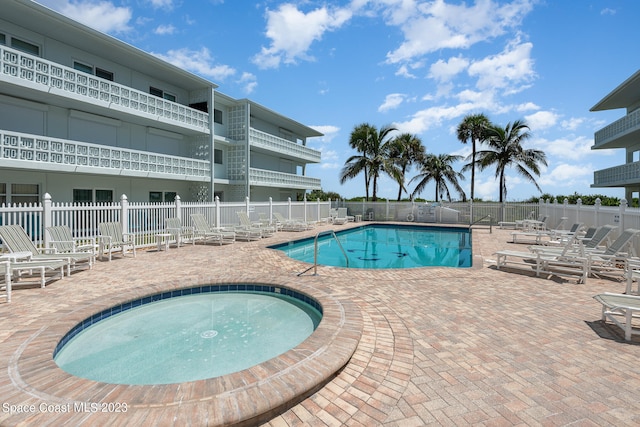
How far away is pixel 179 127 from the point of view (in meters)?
18.5

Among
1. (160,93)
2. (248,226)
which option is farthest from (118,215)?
(160,93)

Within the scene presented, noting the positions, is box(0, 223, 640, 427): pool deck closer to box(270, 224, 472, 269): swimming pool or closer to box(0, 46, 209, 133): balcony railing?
box(270, 224, 472, 269): swimming pool

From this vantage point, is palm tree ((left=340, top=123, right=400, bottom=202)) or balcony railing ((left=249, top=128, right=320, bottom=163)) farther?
palm tree ((left=340, top=123, right=400, bottom=202))

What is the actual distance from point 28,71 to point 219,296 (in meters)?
12.7

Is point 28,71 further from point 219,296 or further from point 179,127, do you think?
point 219,296

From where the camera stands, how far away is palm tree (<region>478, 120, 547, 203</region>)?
82.5 feet

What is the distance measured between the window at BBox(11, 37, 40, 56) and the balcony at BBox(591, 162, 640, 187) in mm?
31578

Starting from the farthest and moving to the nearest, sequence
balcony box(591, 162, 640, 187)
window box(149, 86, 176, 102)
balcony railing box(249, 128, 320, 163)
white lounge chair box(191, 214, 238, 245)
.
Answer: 1. balcony railing box(249, 128, 320, 163)
2. balcony box(591, 162, 640, 187)
3. window box(149, 86, 176, 102)
4. white lounge chair box(191, 214, 238, 245)

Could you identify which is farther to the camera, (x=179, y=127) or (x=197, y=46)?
(x=179, y=127)

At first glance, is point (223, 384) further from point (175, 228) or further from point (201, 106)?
point (201, 106)

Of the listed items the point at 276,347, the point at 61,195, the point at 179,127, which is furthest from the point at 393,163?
the point at 276,347

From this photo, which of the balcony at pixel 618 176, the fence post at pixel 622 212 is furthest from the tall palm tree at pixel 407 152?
the fence post at pixel 622 212

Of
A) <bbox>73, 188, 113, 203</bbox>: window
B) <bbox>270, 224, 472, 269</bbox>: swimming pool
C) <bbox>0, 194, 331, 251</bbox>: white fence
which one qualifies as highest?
<bbox>73, 188, 113, 203</bbox>: window

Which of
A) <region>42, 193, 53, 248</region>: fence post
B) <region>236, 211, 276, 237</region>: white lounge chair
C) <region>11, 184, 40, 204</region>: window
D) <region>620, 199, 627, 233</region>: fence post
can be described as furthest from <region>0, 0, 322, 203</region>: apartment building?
<region>620, 199, 627, 233</region>: fence post
